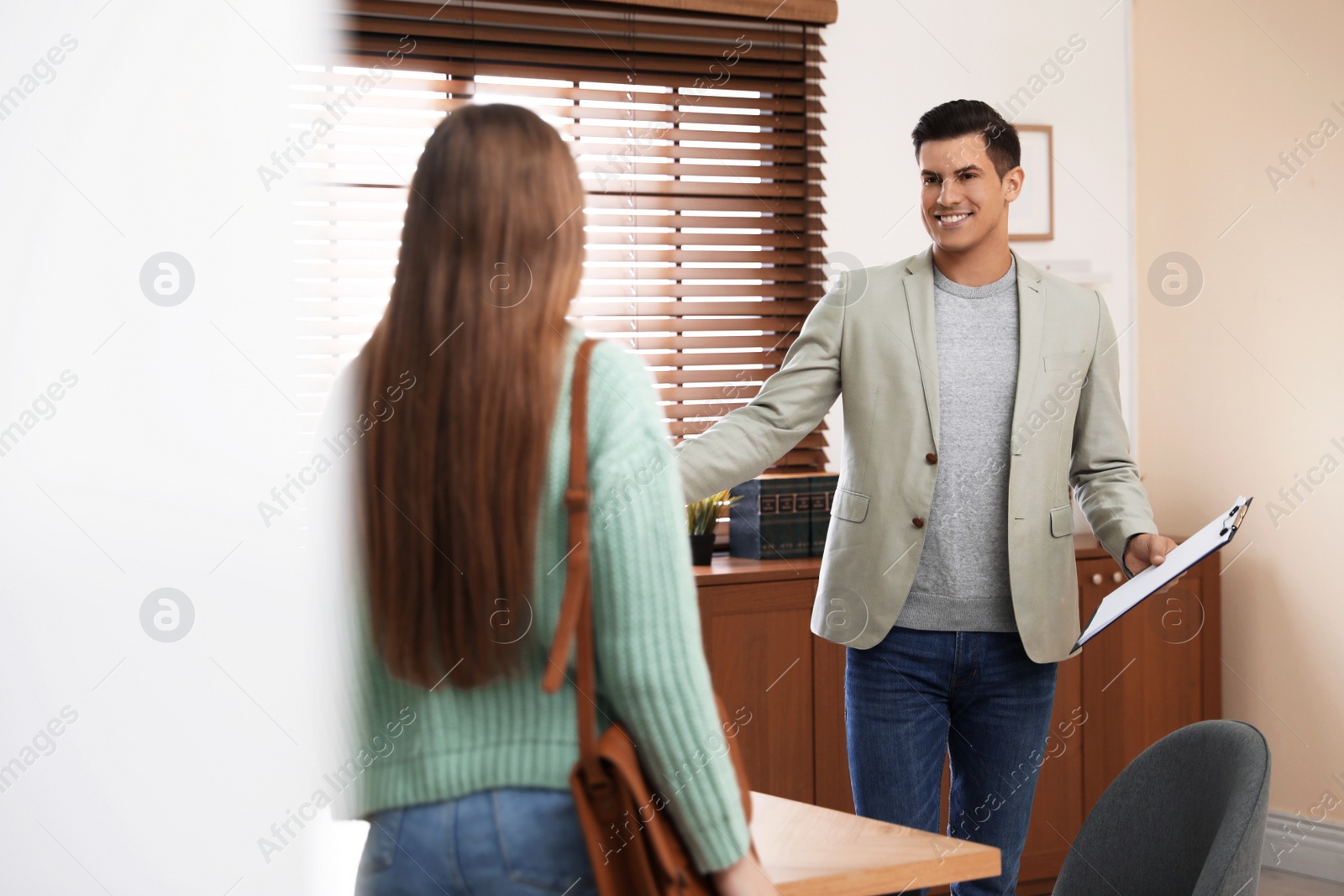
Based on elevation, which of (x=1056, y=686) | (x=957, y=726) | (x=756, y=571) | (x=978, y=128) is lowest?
(x=1056, y=686)

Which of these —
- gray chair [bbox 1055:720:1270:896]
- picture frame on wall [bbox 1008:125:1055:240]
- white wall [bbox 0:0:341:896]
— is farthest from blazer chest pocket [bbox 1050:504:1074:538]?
picture frame on wall [bbox 1008:125:1055:240]

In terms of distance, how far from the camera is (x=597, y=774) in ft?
3.15

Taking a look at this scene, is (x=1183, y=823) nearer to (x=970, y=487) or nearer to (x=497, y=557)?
(x=970, y=487)

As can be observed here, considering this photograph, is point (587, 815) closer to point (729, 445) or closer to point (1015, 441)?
point (729, 445)

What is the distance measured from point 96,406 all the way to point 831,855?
0.93 meters

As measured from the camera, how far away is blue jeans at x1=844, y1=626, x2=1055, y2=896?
1.97 meters

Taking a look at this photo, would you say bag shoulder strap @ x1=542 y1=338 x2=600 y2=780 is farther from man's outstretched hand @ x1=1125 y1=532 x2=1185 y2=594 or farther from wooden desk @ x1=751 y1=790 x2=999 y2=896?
man's outstretched hand @ x1=1125 y1=532 x2=1185 y2=594

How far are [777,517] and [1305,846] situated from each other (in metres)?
1.85

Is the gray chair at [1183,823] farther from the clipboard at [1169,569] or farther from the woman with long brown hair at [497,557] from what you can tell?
the woman with long brown hair at [497,557]

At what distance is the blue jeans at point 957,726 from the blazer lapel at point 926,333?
0.35m

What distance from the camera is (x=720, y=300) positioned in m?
3.48

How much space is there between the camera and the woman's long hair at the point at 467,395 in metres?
0.97

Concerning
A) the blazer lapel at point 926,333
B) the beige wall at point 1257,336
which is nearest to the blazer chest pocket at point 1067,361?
the blazer lapel at point 926,333

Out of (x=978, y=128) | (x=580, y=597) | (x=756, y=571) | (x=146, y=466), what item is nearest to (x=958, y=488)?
(x=978, y=128)
